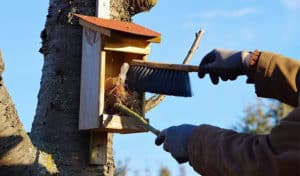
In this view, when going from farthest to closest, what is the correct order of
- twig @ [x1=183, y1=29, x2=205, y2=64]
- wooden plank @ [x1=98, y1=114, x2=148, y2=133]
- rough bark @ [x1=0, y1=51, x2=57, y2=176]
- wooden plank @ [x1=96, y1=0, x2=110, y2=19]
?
twig @ [x1=183, y1=29, x2=205, y2=64] → wooden plank @ [x1=96, y1=0, x2=110, y2=19] → wooden plank @ [x1=98, y1=114, x2=148, y2=133] → rough bark @ [x1=0, y1=51, x2=57, y2=176]

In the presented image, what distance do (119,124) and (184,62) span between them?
2.89 ft

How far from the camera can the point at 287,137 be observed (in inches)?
81.5

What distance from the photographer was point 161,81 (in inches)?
126

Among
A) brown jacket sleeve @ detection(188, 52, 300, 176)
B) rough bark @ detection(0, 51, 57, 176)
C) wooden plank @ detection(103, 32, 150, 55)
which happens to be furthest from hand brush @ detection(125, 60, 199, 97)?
brown jacket sleeve @ detection(188, 52, 300, 176)

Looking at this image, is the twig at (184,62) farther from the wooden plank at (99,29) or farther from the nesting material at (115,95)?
the wooden plank at (99,29)

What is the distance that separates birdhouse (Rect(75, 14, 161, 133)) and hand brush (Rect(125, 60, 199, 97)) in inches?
13.4

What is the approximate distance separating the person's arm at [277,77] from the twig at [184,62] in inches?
63.8

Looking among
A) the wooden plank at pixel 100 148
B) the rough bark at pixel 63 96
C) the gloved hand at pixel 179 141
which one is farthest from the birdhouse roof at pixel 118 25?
the gloved hand at pixel 179 141

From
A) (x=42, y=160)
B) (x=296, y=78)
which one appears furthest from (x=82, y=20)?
(x=296, y=78)

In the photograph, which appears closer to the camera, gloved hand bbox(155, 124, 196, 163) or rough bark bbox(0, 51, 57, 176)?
gloved hand bbox(155, 124, 196, 163)

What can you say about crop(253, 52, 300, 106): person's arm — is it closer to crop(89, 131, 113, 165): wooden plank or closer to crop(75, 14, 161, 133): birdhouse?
crop(75, 14, 161, 133): birdhouse

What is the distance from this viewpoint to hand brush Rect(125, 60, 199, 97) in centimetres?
316

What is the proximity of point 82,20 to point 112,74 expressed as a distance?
0.33 m

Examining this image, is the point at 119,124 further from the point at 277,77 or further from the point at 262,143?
the point at 262,143
